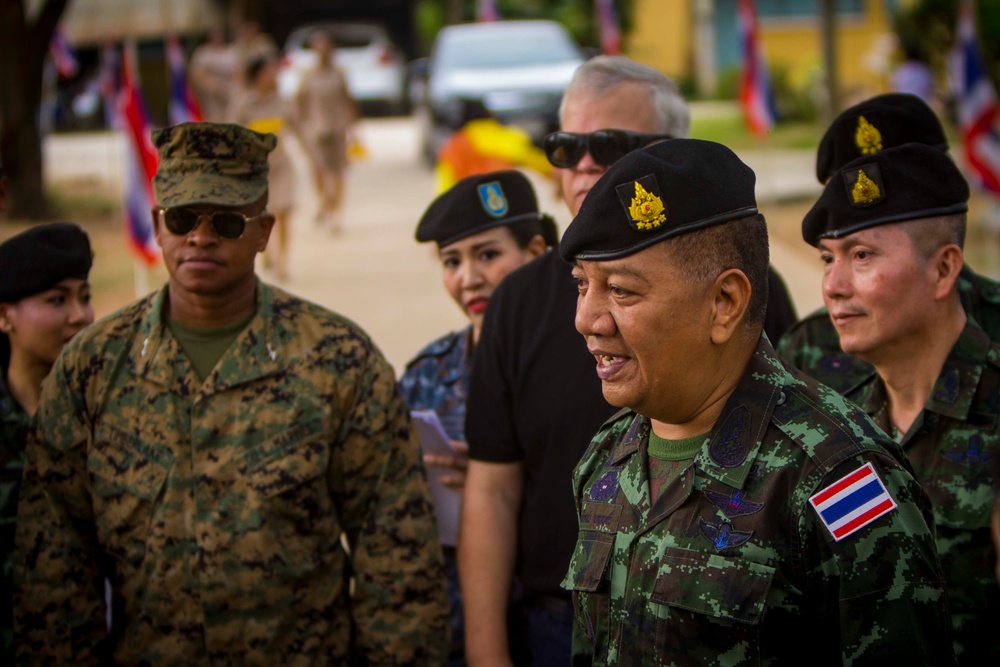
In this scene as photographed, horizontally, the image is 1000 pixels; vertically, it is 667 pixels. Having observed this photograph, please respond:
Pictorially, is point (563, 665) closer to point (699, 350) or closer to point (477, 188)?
point (699, 350)

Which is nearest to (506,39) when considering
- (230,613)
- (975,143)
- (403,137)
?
(403,137)

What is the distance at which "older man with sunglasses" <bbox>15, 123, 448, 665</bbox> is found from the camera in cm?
304

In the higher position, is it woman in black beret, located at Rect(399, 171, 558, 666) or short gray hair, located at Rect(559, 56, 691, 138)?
short gray hair, located at Rect(559, 56, 691, 138)

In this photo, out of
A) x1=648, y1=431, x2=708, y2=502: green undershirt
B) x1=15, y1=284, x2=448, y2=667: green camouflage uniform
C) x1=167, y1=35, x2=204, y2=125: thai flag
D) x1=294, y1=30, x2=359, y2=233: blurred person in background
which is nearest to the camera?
x1=648, y1=431, x2=708, y2=502: green undershirt

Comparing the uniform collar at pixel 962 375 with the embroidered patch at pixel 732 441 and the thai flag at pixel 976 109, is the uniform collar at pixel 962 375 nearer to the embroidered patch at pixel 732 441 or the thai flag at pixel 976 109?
the embroidered patch at pixel 732 441

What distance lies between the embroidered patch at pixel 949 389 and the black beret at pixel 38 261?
2525 millimetres

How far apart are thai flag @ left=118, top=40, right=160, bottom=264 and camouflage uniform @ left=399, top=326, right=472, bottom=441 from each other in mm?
5679

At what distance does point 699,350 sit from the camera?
218 centimetres

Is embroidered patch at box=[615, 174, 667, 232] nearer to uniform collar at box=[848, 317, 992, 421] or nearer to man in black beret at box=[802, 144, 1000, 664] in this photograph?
man in black beret at box=[802, 144, 1000, 664]

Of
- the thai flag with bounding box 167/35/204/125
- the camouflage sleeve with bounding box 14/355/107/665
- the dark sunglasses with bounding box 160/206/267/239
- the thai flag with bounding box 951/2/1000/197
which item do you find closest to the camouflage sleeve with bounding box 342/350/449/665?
the dark sunglasses with bounding box 160/206/267/239

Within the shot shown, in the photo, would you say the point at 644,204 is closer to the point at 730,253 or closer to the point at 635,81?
the point at 730,253

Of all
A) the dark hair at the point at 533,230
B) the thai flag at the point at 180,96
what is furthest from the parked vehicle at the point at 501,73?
the dark hair at the point at 533,230

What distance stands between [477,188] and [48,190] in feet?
52.6

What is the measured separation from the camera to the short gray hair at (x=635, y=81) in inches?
131
